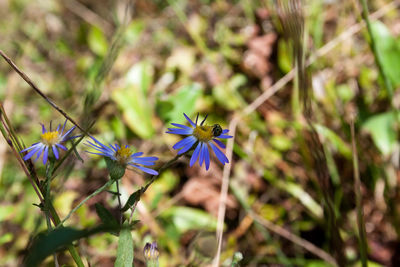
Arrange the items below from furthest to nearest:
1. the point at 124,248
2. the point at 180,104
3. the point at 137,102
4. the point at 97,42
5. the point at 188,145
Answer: the point at 97,42 < the point at 137,102 < the point at 180,104 < the point at 188,145 < the point at 124,248

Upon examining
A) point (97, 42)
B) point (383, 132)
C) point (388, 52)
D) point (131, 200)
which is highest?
point (97, 42)

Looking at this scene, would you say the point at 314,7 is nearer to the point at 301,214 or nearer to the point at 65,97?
the point at 301,214

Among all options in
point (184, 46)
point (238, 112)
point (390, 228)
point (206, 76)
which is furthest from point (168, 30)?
point (390, 228)

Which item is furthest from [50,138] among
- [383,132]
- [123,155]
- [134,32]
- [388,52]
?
[134,32]

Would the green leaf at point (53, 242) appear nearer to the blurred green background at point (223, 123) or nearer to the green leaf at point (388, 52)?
the blurred green background at point (223, 123)

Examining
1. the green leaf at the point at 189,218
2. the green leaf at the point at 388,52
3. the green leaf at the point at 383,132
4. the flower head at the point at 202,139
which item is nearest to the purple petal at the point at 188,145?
the flower head at the point at 202,139

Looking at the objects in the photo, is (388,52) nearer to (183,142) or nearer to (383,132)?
(383,132)

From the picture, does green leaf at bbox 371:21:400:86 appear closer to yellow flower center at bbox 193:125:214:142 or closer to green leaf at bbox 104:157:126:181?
yellow flower center at bbox 193:125:214:142
